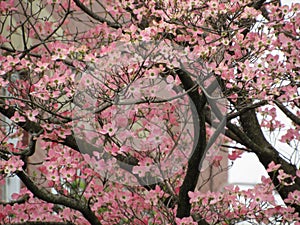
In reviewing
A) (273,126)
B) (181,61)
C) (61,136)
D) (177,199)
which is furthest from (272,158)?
(61,136)

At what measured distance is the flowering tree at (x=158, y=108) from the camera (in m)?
3.24

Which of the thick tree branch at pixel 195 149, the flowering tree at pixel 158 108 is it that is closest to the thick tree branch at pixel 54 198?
the flowering tree at pixel 158 108

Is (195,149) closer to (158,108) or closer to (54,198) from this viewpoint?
(158,108)

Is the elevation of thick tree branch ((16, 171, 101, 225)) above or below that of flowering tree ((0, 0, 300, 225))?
below

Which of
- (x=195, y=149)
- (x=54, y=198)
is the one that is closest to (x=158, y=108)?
(x=195, y=149)

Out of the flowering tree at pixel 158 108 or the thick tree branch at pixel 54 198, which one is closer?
the flowering tree at pixel 158 108

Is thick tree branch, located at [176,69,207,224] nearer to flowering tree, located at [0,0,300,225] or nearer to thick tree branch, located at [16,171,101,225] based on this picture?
flowering tree, located at [0,0,300,225]

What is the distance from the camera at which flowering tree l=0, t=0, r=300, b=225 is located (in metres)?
3.24

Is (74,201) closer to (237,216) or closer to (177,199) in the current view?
(177,199)

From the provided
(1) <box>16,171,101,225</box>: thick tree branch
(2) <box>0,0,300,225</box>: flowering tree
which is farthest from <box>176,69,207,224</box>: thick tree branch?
(1) <box>16,171,101,225</box>: thick tree branch

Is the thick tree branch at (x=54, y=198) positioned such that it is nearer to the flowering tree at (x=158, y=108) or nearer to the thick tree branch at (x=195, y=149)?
the flowering tree at (x=158, y=108)

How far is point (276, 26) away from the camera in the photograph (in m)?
3.69

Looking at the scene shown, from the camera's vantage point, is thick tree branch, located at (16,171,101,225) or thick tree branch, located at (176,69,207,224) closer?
thick tree branch, located at (176,69,207,224)

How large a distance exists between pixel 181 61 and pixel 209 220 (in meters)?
1.02
